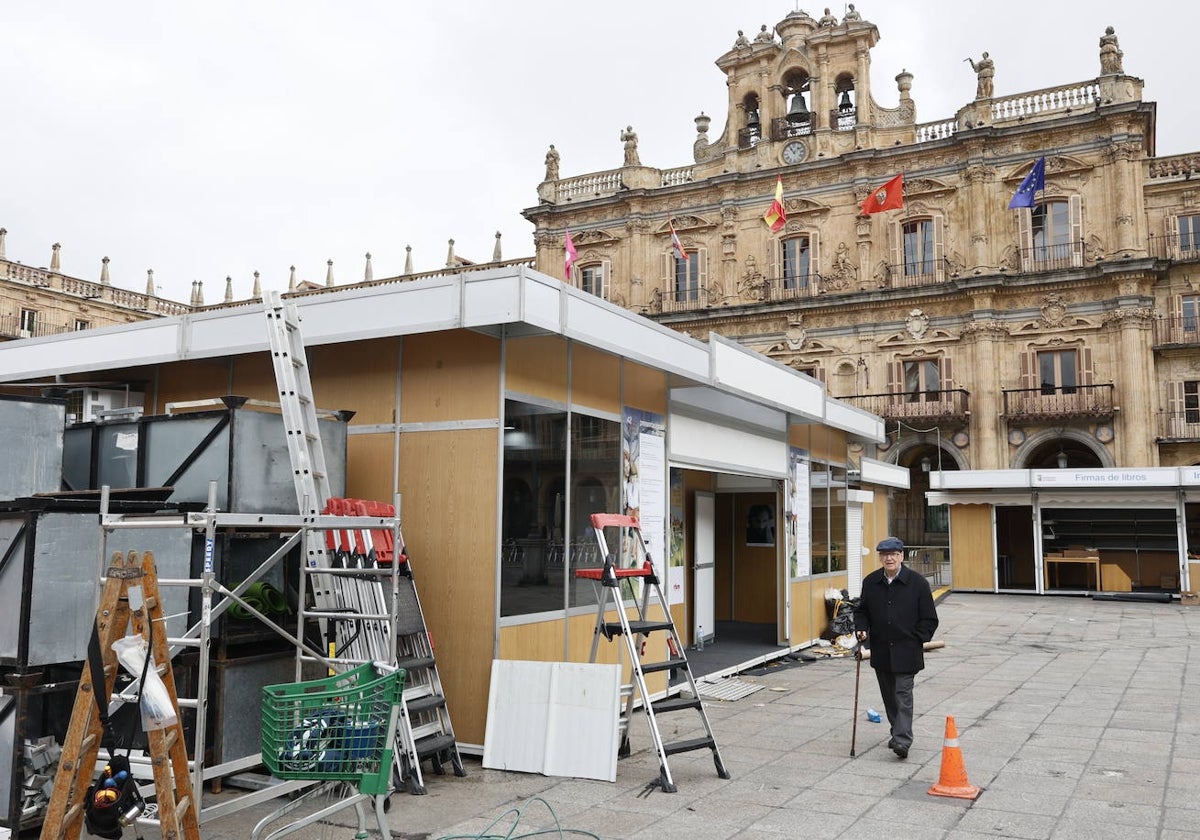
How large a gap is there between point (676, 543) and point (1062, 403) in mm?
27041

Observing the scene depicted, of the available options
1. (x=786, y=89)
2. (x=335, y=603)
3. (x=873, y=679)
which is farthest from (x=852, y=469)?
(x=786, y=89)

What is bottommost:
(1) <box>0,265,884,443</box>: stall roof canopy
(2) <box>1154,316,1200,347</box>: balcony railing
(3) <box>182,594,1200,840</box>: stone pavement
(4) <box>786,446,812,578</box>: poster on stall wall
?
(3) <box>182,594,1200,840</box>: stone pavement

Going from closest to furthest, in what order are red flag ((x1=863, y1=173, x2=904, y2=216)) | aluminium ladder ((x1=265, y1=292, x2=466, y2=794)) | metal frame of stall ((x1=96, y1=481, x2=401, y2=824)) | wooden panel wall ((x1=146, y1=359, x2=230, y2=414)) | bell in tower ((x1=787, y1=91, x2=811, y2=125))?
metal frame of stall ((x1=96, y1=481, x2=401, y2=824)) → aluminium ladder ((x1=265, y1=292, x2=466, y2=794)) → wooden panel wall ((x1=146, y1=359, x2=230, y2=414)) → red flag ((x1=863, y1=173, x2=904, y2=216)) → bell in tower ((x1=787, y1=91, x2=811, y2=125))

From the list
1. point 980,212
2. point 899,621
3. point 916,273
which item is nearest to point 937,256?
point 916,273

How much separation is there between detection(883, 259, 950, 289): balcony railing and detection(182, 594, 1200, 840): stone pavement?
1070 inches

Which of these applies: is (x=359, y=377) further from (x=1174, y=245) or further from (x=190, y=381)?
(x=1174, y=245)

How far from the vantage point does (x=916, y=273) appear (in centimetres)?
3819

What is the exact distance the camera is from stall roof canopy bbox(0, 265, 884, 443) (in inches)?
294

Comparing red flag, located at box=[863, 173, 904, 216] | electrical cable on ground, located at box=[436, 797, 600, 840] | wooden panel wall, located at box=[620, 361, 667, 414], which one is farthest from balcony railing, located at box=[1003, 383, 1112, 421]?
electrical cable on ground, located at box=[436, 797, 600, 840]

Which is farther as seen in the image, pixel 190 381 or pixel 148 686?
pixel 190 381

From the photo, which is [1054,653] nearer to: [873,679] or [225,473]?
[873,679]

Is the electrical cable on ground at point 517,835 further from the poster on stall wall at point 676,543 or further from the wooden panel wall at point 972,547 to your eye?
the wooden panel wall at point 972,547

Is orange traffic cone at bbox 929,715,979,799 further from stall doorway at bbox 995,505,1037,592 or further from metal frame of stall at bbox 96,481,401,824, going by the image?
stall doorway at bbox 995,505,1037,592

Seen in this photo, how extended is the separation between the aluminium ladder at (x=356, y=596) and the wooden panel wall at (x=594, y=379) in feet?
8.32
